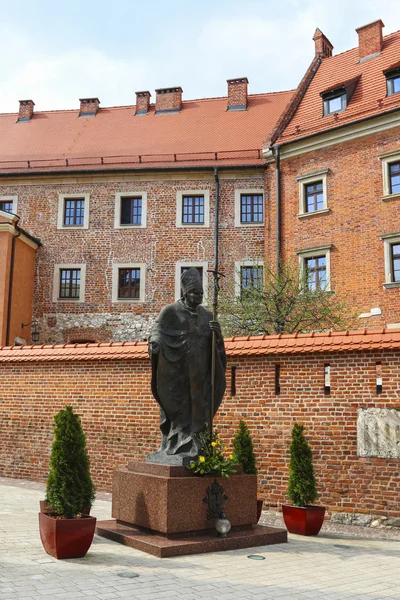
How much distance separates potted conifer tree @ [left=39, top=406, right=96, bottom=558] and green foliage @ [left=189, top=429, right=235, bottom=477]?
1254mm

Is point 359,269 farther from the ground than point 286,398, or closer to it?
farther from the ground

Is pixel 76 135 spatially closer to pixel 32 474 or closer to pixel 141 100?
pixel 141 100

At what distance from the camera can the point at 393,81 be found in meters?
21.2

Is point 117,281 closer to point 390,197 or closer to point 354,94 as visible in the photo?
point 390,197

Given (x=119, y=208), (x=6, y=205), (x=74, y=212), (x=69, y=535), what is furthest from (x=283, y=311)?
(x=6, y=205)

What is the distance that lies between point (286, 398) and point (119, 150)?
18.8 metres

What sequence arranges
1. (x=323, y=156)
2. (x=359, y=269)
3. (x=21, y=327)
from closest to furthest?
(x=359, y=269) → (x=323, y=156) → (x=21, y=327)

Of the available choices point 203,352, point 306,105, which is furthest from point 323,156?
point 203,352

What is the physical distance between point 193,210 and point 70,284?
5.80 metres

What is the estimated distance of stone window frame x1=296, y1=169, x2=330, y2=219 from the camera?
2191cm

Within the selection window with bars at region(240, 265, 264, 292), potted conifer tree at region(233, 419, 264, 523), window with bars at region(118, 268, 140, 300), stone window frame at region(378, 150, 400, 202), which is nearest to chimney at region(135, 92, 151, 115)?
window with bars at region(118, 268, 140, 300)

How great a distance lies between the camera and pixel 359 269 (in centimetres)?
2056

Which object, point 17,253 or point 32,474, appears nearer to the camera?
point 32,474

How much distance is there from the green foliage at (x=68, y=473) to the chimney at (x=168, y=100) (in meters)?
24.2
